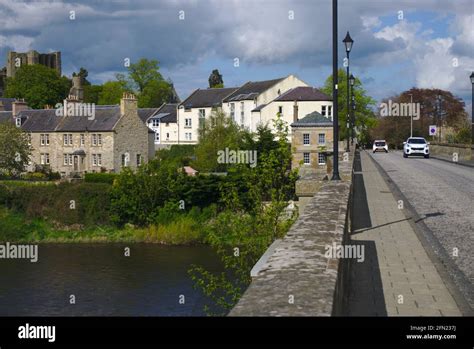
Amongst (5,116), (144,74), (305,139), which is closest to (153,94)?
(144,74)

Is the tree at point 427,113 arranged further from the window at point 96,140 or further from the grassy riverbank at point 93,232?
the grassy riverbank at point 93,232

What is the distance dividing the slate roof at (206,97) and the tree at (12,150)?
102 ft

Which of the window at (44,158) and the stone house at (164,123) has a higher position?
the stone house at (164,123)

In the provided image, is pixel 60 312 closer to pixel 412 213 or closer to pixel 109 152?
pixel 412 213

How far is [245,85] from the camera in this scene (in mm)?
96500

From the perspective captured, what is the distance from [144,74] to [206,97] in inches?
1137

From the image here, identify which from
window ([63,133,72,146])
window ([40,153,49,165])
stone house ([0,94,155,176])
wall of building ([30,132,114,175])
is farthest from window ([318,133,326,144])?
window ([40,153,49,165])

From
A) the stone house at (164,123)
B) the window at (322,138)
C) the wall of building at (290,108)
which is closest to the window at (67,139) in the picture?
the wall of building at (290,108)

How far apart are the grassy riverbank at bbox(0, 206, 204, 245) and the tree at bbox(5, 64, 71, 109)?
58.3 metres

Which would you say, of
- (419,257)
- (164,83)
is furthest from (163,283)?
(164,83)

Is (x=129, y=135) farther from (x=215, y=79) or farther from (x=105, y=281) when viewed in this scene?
(x=215, y=79)

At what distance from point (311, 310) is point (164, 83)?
119993mm

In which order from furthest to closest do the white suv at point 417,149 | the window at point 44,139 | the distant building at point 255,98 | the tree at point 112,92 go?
the tree at point 112,92 → the distant building at point 255,98 → the window at point 44,139 → the white suv at point 417,149

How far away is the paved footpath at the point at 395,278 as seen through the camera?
712 centimetres
